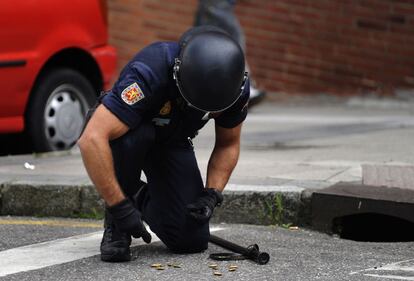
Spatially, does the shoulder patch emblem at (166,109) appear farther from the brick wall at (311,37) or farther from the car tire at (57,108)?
the brick wall at (311,37)

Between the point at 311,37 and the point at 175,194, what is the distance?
6.85 m

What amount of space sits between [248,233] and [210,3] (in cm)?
455

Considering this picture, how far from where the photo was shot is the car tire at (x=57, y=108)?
766 centimetres

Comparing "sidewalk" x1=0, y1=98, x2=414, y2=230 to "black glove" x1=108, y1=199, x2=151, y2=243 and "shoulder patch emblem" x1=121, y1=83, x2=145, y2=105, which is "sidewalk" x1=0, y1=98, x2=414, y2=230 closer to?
"black glove" x1=108, y1=199, x2=151, y2=243

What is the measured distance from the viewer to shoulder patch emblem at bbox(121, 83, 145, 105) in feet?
15.4

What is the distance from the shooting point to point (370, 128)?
9555 mm

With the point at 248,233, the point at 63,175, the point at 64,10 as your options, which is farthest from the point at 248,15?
the point at 248,233

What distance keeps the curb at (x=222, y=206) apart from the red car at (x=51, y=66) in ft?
4.38

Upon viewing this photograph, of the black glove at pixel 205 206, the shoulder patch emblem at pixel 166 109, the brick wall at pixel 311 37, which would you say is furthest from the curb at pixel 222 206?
the brick wall at pixel 311 37

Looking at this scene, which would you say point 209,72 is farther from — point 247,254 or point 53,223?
point 53,223

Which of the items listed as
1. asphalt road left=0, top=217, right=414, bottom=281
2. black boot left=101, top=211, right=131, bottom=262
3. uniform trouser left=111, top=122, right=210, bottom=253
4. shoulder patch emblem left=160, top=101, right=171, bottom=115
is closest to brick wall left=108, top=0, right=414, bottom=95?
asphalt road left=0, top=217, right=414, bottom=281

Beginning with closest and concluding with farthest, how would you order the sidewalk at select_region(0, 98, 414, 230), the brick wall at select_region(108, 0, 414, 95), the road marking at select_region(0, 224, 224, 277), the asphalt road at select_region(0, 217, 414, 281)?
the asphalt road at select_region(0, 217, 414, 281)
the road marking at select_region(0, 224, 224, 277)
the sidewalk at select_region(0, 98, 414, 230)
the brick wall at select_region(108, 0, 414, 95)

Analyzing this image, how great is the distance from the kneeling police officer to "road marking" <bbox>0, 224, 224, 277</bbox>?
0.62 ft

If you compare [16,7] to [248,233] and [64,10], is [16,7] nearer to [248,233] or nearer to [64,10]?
[64,10]
